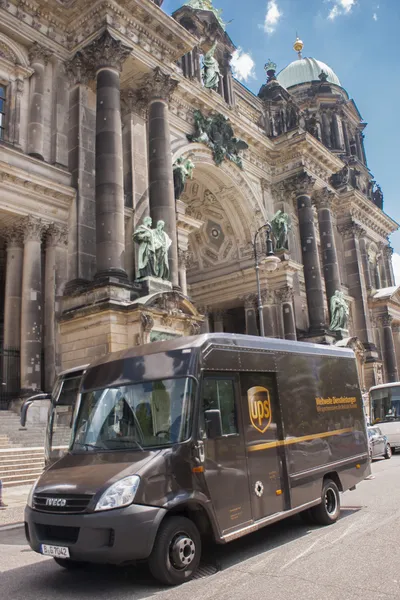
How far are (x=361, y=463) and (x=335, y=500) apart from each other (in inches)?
56.0

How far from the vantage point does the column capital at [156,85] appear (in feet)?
70.7

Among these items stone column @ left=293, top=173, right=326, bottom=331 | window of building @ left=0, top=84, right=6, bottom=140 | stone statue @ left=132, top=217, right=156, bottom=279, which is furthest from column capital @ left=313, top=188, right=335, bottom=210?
window of building @ left=0, top=84, right=6, bottom=140

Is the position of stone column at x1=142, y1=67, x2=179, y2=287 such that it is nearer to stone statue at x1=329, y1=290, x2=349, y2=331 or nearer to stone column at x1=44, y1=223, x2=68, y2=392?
stone column at x1=44, y1=223, x2=68, y2=392

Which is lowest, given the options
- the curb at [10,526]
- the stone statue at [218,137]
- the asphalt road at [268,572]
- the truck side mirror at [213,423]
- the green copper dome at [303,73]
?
the asphalt road at [268,572]

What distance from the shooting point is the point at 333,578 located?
540cm

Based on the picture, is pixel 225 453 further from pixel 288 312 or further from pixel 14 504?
pixel 288 312

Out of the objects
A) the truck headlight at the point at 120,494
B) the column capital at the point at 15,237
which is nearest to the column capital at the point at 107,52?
the column capital at the point at 15,237

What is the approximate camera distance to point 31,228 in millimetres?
18047

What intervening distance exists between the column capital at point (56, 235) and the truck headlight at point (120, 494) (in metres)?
14.5

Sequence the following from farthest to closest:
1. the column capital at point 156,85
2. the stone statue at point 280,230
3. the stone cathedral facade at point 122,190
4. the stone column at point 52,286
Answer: the stone statue at point 280,230 < the column capital at point 156,85 < the stone column at point 52,286 < the stone cathedral facade at point 122,190

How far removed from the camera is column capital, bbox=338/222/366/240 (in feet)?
130

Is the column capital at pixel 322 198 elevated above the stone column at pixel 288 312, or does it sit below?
above

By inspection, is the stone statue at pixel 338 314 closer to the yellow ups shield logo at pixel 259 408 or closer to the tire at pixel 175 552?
the yellow ups shield logo at pixel 259 408

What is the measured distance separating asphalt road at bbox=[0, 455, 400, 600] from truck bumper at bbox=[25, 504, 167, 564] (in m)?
0.39
